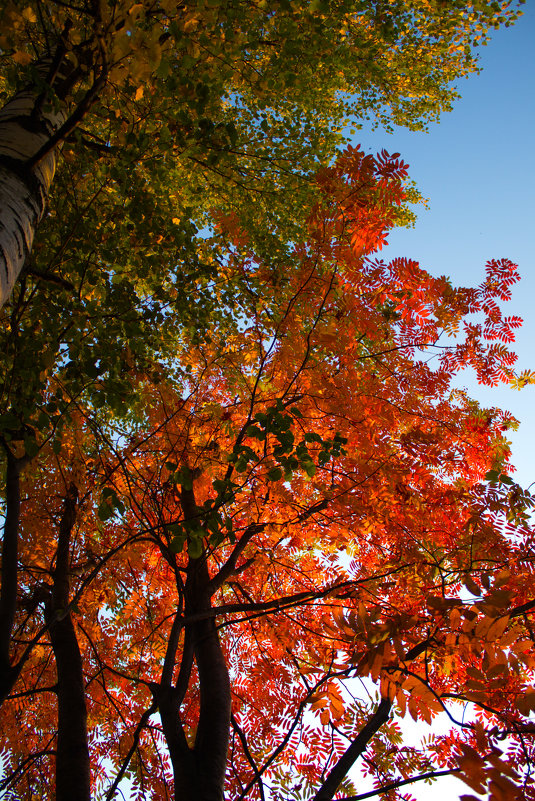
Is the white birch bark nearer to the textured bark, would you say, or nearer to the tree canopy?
the tree canopy

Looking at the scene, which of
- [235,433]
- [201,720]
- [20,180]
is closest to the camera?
[20,180]

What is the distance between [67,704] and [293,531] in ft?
7.44

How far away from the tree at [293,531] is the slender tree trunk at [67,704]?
2 cm

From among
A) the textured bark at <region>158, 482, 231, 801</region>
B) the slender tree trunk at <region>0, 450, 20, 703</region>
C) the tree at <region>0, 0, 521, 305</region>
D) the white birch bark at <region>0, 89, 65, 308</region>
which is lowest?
the textured bark at <region>158, 482, 231, 801</region>

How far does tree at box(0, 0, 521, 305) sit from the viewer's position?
203cm

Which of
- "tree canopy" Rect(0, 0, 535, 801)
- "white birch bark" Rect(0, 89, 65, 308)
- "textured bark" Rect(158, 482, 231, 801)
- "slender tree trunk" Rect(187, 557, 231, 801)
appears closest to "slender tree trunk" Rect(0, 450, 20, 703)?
"tree canopy" Rect(0, 0, 535, 801)

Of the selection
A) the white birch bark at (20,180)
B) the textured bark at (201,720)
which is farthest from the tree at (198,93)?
the textured bark at (201,720)

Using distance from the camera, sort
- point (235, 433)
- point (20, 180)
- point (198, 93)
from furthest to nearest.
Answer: point (235, 433)
point (198, 93)
point (20, 180)

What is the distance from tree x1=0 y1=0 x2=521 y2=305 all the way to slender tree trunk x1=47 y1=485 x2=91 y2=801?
9.16ft

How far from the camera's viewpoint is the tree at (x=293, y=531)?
294 cm

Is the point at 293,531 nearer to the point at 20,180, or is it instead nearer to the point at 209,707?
the point at 209,707

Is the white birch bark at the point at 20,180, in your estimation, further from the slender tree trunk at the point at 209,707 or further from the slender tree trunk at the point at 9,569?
the slender tree trunk at the point at 209,707

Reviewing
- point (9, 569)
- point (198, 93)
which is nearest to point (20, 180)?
point (198, 93)

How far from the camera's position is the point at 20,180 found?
202 centimetres
